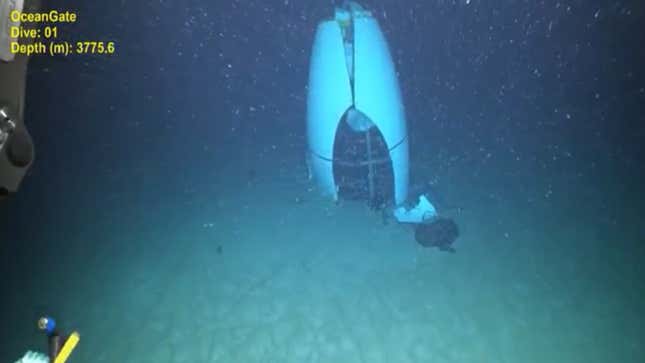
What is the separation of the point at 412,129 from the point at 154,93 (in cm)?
559

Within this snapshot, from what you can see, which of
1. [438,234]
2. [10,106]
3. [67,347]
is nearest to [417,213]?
[438,234]

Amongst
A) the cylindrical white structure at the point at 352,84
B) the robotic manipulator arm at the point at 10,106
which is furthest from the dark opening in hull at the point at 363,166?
the robotic manipulator arm at the point at 10,106

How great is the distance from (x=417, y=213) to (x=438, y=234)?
0.53 meters

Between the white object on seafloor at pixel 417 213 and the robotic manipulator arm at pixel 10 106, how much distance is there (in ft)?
13.9

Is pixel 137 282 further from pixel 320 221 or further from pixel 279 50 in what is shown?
pixel 279 50

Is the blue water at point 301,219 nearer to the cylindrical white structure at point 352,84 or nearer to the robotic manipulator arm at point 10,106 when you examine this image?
the cylindrical white structure at point 352,84

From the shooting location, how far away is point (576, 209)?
5758 millimetres

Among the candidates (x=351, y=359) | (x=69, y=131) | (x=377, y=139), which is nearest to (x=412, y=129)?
(x=377, y=139)

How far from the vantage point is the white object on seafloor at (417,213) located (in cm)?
544

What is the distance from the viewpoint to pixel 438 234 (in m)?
5.03

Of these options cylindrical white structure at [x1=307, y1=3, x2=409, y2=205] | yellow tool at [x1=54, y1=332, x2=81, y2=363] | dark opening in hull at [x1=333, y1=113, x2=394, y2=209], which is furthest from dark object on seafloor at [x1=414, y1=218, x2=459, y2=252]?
yellow tool at [x1=54, y1=332, x2=81, y2=363]

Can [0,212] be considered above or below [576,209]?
above

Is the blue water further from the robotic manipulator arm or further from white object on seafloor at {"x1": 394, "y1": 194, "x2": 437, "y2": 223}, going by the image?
the robotic manipulator arm

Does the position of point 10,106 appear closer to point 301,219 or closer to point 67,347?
point 67,347
